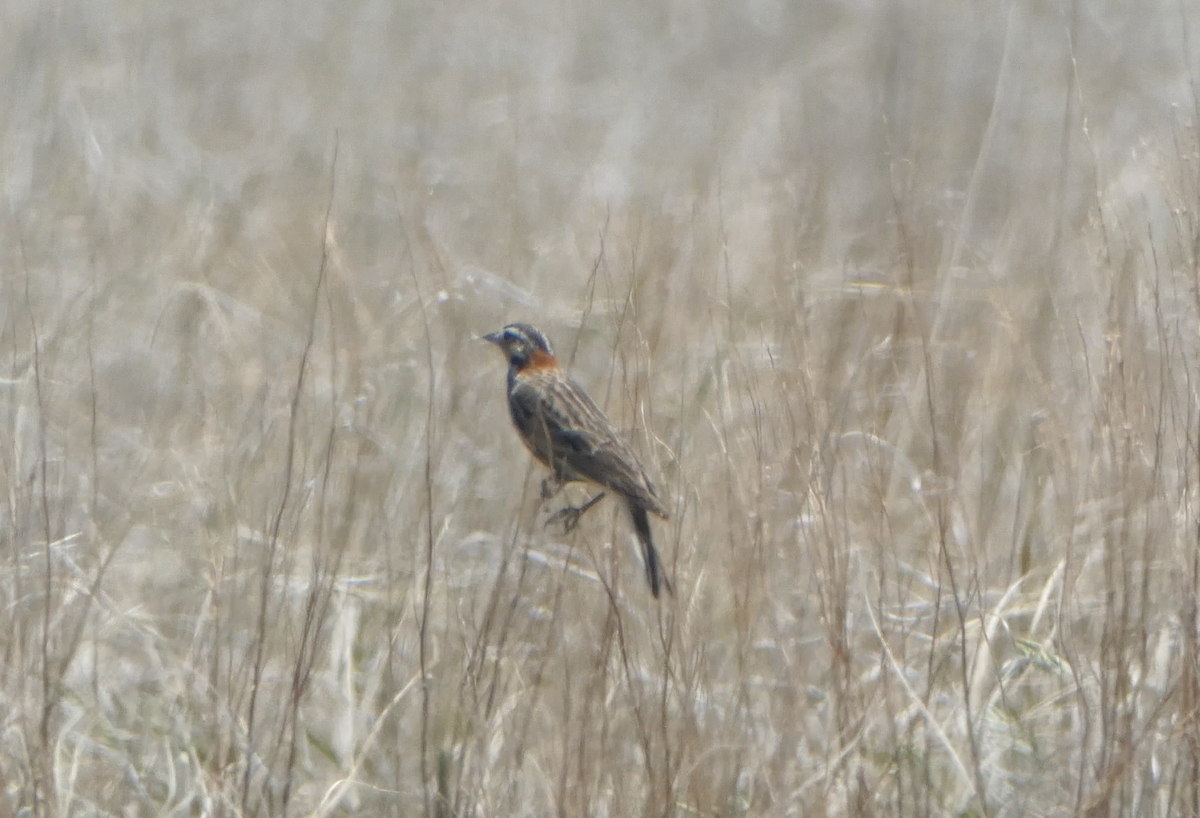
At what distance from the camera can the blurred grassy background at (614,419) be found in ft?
10.0

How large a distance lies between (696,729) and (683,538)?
24.7 inches

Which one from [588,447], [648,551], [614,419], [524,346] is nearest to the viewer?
[648,551]

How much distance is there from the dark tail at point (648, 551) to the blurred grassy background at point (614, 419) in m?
0.06

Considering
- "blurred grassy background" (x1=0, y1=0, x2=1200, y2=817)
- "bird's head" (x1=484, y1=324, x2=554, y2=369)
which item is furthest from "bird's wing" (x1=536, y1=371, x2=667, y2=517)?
"bird's head" (x1=484, y1=324, x2=554, y2=369)

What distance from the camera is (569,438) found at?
3.96 metres

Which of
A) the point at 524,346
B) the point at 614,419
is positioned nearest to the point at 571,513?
the point at 614,419

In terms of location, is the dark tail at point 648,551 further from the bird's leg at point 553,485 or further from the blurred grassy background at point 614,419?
the bird's leg at point 553,485

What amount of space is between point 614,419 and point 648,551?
0.64 m

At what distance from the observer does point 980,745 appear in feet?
11.7

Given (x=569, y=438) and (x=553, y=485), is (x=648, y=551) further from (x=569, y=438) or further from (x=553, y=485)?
(x=569, y=438)

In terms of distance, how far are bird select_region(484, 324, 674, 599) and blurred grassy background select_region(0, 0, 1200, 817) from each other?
3.8 inches

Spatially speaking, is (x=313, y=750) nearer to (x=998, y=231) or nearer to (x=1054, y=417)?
(x=1054, y=417)

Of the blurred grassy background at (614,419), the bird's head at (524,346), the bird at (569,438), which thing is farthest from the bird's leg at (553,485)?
the bird's head at (524,346)

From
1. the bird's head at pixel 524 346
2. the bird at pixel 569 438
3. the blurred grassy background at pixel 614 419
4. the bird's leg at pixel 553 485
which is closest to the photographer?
the blurred grassy background at pixel 614 419
